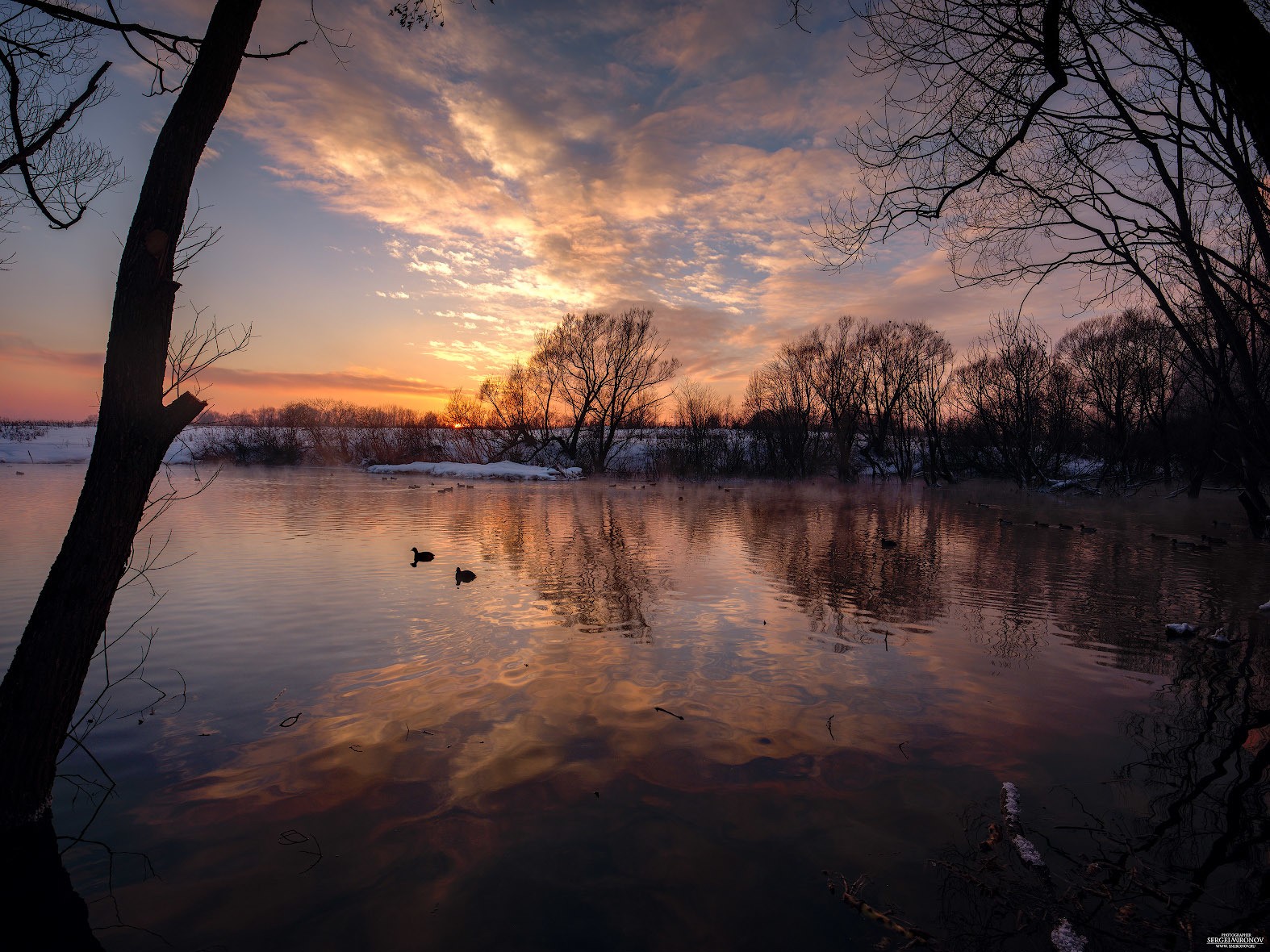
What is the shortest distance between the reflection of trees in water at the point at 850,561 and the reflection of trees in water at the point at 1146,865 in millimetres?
3117

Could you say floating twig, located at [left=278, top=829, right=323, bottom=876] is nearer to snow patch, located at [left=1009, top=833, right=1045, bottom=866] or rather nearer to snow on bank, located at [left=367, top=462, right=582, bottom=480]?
snow patch, located at [left=1009, top=833, right=1045, bottom=866]

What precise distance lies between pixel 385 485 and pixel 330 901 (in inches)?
1141

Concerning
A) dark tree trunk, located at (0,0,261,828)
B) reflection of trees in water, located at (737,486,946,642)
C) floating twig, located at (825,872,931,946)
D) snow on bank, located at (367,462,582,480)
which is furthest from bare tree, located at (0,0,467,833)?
snow on bank, located at (367,462,582,480)

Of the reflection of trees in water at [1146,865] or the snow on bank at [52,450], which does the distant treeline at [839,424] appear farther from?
the reflection of trees in water at [1146,865]

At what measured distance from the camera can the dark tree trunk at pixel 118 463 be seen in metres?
3.20

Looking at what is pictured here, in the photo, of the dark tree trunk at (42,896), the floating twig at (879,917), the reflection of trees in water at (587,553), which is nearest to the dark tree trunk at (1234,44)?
the floating twig at (879,917)

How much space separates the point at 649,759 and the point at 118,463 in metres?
3.60

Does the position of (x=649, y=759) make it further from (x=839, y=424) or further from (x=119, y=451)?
(x=839, y=424)

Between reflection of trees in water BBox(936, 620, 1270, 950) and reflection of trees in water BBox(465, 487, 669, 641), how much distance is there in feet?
13.4

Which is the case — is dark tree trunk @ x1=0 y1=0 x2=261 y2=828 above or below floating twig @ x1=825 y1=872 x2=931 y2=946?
above

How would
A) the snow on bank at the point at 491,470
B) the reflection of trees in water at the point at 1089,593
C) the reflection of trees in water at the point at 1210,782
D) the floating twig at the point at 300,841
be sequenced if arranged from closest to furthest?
the reflection of trees in water at the point at 1210,782
the floating twig at the point at 300,841
the reflection of trees in water at the point at 1089,593
the snow on bank at the point at 491,470

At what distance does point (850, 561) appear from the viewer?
11883mm

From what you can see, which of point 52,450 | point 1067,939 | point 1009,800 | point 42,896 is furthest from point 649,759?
point 52,450

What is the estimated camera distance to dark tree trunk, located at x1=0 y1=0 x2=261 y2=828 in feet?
10.5
